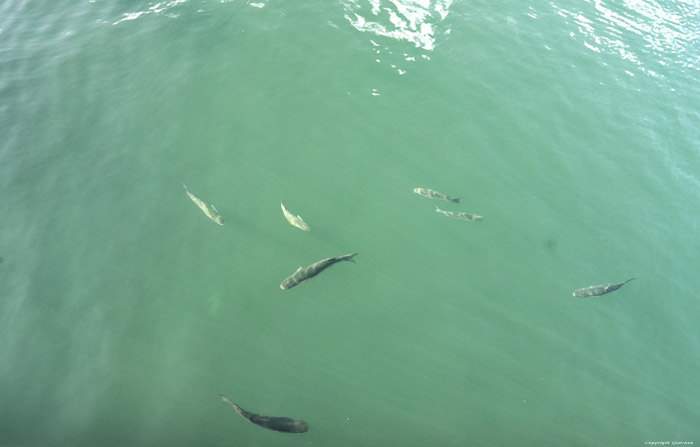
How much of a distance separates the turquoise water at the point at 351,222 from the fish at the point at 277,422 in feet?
0.36

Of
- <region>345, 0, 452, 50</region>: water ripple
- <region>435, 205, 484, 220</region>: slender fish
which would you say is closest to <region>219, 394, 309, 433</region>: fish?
<region>435, 205, 484, 220</region>: slender fish

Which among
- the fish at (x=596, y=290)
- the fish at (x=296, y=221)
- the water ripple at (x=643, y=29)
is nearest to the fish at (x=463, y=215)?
the fish at (x=596, y=290)

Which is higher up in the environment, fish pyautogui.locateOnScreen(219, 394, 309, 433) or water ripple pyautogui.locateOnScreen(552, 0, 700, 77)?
water ripple pyautogui.locateOnScreen(552, 0, 700, 77)

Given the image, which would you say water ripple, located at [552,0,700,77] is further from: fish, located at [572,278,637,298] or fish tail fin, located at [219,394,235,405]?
fish tail fin, located at [219,394,235,405]

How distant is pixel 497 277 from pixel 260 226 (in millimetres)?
4173

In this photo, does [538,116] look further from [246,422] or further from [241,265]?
[246,422]

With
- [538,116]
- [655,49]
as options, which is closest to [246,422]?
[538,116]

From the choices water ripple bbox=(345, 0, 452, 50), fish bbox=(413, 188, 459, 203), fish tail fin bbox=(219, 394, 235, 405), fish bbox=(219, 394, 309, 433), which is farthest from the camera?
water ripple bbox=(345, 0, 452, 50)

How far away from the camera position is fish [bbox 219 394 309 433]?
5336mm

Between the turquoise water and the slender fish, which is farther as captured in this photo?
Answer: the slender fish

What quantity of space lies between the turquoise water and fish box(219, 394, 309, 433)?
0.36 feet

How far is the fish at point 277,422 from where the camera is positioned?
5336 millimetres

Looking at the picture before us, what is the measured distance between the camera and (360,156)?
26.1 feet

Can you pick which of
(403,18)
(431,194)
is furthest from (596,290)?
(403,18)
